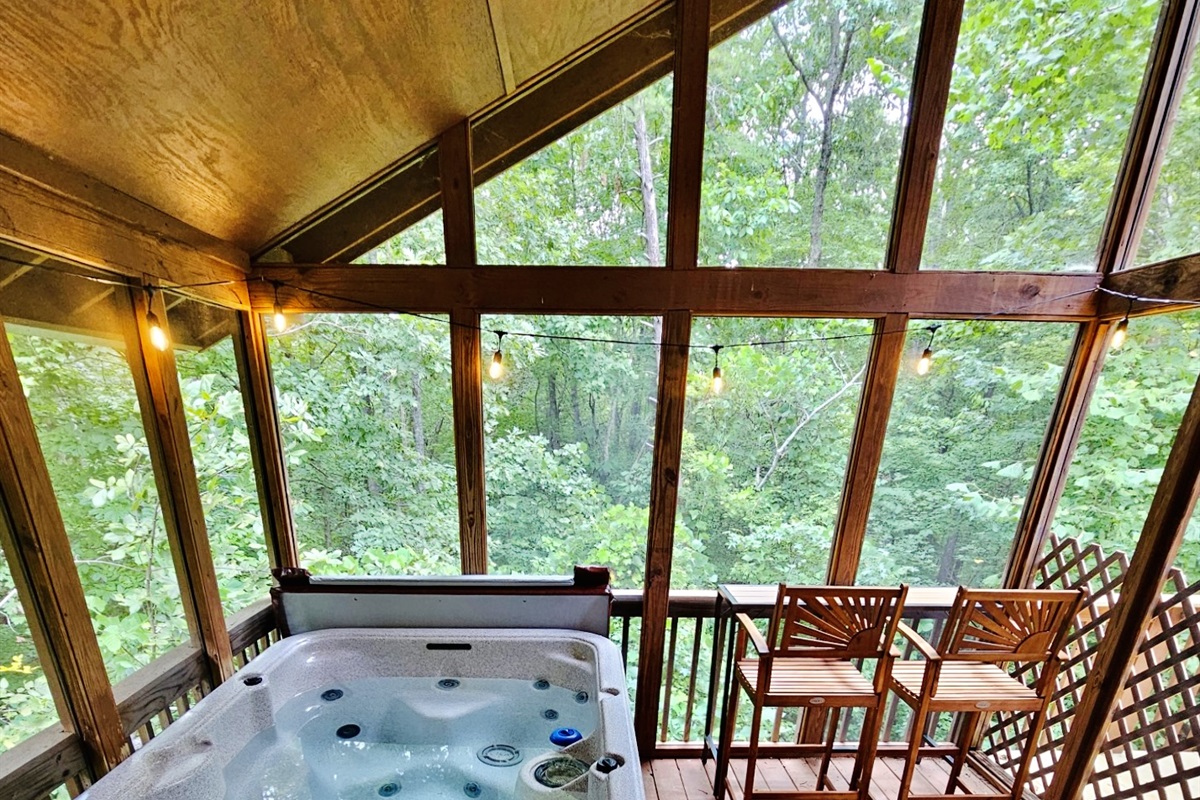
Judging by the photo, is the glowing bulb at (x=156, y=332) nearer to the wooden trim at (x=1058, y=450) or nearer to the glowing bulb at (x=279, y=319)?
the glowing bulb at (x=279, y=319)

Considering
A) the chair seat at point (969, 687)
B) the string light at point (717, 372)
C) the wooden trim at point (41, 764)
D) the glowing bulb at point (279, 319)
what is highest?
the glowing bulb at point (279, 319)

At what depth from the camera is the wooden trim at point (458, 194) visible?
206cm

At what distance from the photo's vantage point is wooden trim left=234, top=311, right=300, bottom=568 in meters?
2.16

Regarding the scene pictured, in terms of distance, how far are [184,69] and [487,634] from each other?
238cm

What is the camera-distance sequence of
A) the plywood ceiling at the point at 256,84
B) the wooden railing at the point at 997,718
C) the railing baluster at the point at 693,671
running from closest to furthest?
the plywood ceiling at the point at 256,84
the wooden railing at the point at 997,718
the railing baluster at the point at 693,671

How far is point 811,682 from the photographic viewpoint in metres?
1.96

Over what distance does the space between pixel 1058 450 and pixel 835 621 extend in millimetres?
1448

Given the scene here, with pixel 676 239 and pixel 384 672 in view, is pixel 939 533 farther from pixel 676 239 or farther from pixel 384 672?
pixel 384 672

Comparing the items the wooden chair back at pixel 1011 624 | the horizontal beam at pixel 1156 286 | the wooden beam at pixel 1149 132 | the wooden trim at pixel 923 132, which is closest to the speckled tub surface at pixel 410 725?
the wooden chair back at pixel 1011 624

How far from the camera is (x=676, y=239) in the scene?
6.83ft

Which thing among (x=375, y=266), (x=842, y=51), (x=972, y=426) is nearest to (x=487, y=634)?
(x=375, y=266)

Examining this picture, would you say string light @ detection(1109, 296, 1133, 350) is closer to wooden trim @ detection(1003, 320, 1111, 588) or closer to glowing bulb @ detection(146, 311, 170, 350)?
wooden trim @ detection(1003, 320, 1111, 588)

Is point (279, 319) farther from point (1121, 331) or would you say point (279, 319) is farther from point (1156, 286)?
point (1156, 286)

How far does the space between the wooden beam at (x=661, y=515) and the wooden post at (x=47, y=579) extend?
205cm
